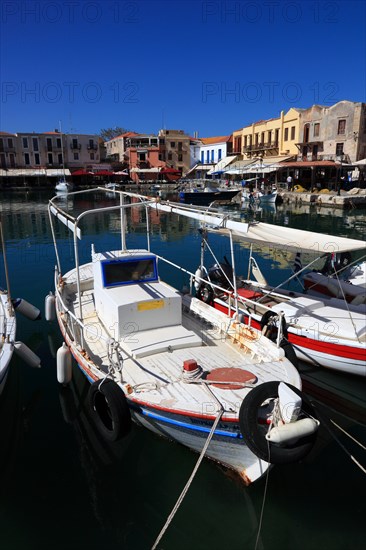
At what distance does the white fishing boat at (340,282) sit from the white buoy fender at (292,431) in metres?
7.06

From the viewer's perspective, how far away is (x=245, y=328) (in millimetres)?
8625

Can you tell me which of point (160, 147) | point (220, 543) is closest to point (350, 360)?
point (220, 543)

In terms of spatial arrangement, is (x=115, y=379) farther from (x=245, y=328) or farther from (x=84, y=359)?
(x=245, y=328)

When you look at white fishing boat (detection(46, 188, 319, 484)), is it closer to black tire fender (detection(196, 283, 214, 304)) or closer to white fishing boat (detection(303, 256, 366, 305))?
black tire fender (detection(196, 283, 214, 304))

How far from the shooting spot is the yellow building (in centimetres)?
6219

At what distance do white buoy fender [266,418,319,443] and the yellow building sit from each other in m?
62.9

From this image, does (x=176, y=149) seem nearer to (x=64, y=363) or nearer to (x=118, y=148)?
(x=118, y=148)

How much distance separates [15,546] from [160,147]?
87986mm

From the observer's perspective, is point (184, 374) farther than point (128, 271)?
No

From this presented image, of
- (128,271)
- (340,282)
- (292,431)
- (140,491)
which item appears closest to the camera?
(292,431)

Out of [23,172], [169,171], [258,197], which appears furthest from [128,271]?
[23,172]

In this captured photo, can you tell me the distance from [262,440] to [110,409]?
2643 millimetres

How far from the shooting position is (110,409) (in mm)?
6602

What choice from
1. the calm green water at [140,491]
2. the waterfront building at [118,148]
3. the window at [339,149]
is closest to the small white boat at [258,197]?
the window at [339,149]
